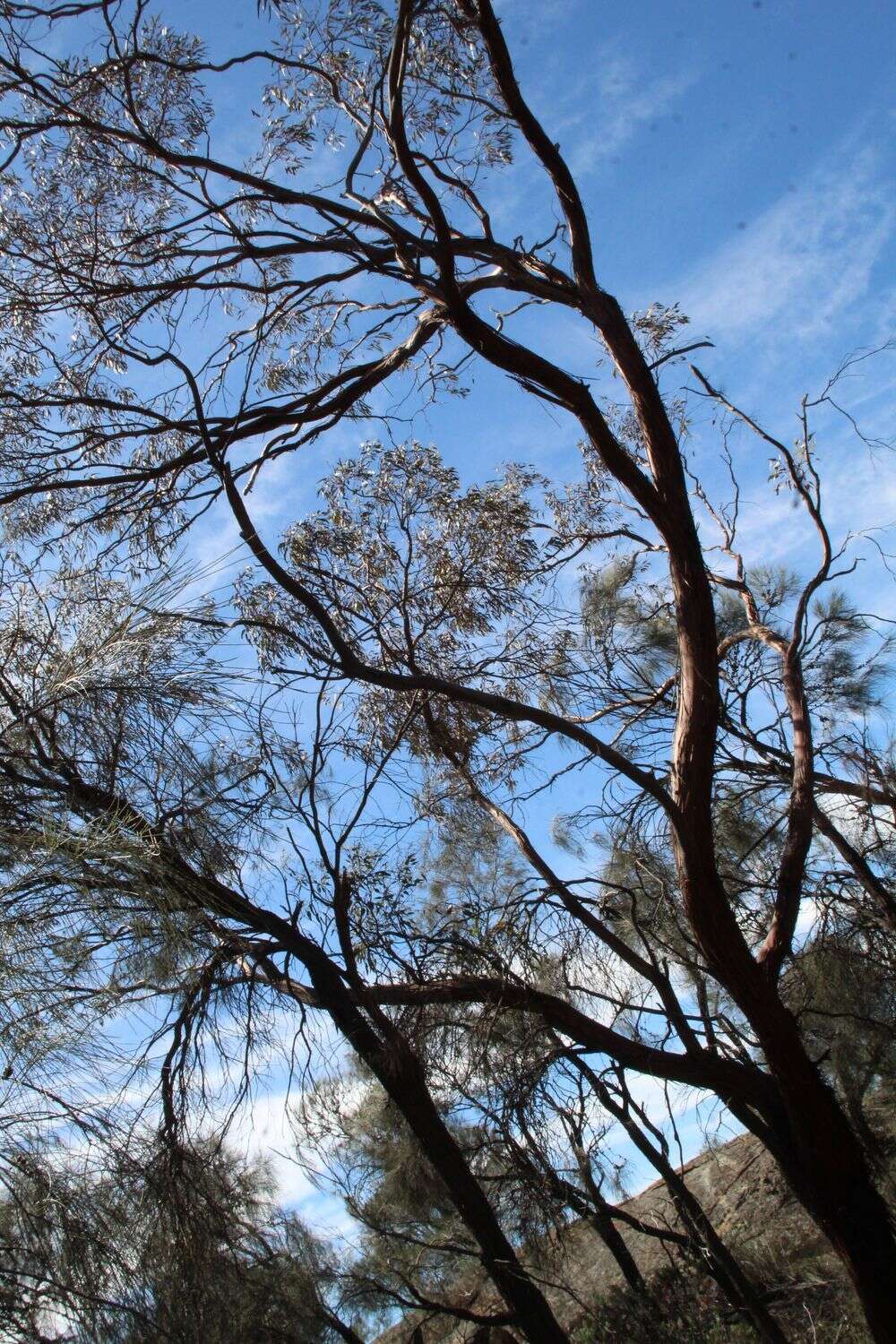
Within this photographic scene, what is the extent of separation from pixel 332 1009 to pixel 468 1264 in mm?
5723

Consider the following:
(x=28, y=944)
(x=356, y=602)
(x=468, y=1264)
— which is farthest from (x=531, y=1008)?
(x=468, y=1264)

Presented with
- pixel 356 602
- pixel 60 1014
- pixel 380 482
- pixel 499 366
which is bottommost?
pixel 60 1014

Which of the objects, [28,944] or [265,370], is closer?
[28,944]

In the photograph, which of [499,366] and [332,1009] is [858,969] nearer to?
[332,1009]

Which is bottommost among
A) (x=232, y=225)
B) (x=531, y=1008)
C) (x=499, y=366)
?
(x=531, y=1008)

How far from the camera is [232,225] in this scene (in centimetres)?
649

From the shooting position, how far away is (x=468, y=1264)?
10.4m

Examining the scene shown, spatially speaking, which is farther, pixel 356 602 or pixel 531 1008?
pixel 356 602

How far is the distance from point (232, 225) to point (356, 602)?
238cm

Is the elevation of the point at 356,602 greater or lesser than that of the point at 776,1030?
greater

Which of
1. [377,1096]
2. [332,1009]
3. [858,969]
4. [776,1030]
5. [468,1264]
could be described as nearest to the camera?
[776,1030]

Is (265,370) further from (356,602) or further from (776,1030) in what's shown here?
(776,1030)

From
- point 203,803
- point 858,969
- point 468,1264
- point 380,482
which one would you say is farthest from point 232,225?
point 468,1264

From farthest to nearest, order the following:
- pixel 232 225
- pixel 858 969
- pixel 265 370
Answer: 1. pixel 265 370
2. pixel 858 969
3. pixel 232 225
